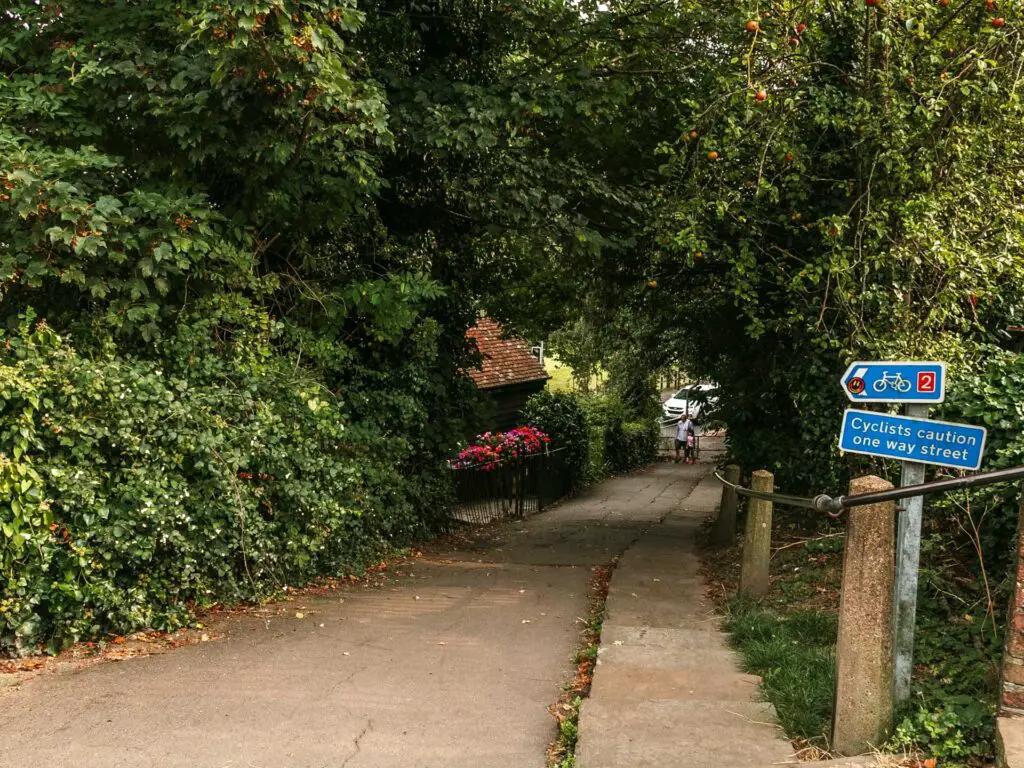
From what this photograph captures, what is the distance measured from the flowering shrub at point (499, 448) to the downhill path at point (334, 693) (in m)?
7.14

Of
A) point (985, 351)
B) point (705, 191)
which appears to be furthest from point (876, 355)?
point (705, 191)

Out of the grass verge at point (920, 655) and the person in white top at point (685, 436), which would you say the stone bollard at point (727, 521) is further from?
the person in white top at point (685, 436)

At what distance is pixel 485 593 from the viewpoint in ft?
25.6

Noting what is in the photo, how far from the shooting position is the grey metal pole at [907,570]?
Answer: 411 cm

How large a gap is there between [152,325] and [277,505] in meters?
1.74

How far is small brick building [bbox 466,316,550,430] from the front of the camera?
21141mm

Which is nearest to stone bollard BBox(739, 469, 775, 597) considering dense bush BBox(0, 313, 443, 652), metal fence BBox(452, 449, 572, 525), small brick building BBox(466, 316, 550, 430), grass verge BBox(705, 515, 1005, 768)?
grass verge BBox(705, 515, 1005, 768)

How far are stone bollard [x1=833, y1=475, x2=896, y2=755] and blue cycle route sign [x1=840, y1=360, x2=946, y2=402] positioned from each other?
505mm

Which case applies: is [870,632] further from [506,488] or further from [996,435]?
[506,488]

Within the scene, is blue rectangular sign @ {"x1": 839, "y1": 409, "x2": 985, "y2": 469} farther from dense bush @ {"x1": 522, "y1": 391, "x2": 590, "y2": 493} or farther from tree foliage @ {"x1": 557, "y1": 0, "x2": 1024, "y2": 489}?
dense bush @ {"x1": 522, "y1": 391, "x2": 590, "y2": 493}

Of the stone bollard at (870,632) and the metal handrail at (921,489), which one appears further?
the stone bollard at (870,632)

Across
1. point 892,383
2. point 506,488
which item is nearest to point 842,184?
point 892,383

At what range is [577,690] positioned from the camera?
17.1 ft

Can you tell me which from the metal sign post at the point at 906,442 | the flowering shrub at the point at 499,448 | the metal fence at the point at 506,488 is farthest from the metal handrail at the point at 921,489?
the flowering shrub at the point at 499,448
